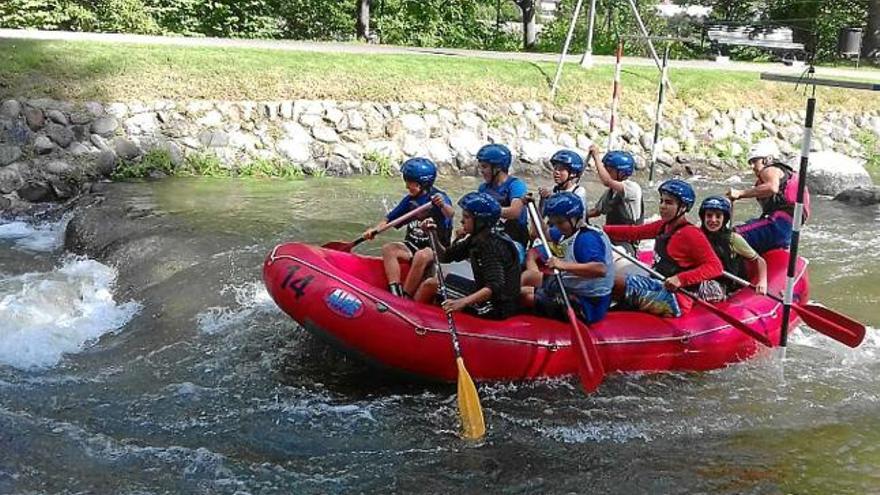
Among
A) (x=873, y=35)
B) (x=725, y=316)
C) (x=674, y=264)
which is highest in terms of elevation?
(x=873, y=35)

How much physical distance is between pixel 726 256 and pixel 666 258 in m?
0.53

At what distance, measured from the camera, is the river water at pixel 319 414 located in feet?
16.1

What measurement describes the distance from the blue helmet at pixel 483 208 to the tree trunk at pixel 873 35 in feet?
61.9

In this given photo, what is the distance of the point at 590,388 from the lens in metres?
5.54

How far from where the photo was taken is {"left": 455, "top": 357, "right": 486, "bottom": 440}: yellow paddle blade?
17.3 ft

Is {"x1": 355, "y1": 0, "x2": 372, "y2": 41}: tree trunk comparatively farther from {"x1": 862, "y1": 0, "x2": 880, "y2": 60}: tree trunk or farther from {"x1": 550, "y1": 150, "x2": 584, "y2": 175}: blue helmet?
{"x1": 550, "y1": 150, "x2": 584, "y2": 175}: blue helmet

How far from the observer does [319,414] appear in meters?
5.60

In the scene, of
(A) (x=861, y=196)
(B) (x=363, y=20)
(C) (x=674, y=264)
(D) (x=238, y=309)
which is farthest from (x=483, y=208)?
(B) (x=363, y=20)

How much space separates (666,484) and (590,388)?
808 millimetres

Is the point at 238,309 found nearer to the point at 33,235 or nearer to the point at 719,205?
the point at 33,235

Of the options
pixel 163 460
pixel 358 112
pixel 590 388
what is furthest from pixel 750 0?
pixel 163 460

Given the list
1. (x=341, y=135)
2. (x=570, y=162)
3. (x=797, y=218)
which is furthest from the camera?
(x=341, y=135)

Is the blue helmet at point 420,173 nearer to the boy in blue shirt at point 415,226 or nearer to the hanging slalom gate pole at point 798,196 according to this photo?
the boy in blue shirt at point 415,226

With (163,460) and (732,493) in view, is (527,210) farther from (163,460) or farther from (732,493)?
(163,460)
